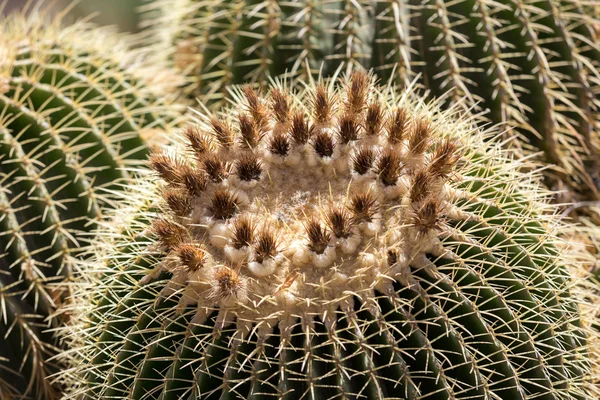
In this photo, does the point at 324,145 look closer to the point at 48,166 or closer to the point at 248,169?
the point at 248,169

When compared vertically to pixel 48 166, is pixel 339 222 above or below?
above

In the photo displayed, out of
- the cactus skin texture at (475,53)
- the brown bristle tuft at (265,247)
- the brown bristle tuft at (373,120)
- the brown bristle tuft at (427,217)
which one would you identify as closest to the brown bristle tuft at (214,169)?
the brown bristle tuft at (265,247)

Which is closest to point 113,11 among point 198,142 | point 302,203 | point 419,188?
point 198,142

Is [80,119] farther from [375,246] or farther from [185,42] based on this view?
[375,246]

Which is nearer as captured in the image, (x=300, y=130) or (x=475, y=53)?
(x=300, y=130)

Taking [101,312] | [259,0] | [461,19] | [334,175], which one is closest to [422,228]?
[334,175]

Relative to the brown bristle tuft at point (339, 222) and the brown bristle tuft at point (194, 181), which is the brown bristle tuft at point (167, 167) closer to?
the brown bristle tuft at point (194, 181)

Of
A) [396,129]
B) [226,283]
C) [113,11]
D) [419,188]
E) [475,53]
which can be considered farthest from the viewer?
[113,11]
